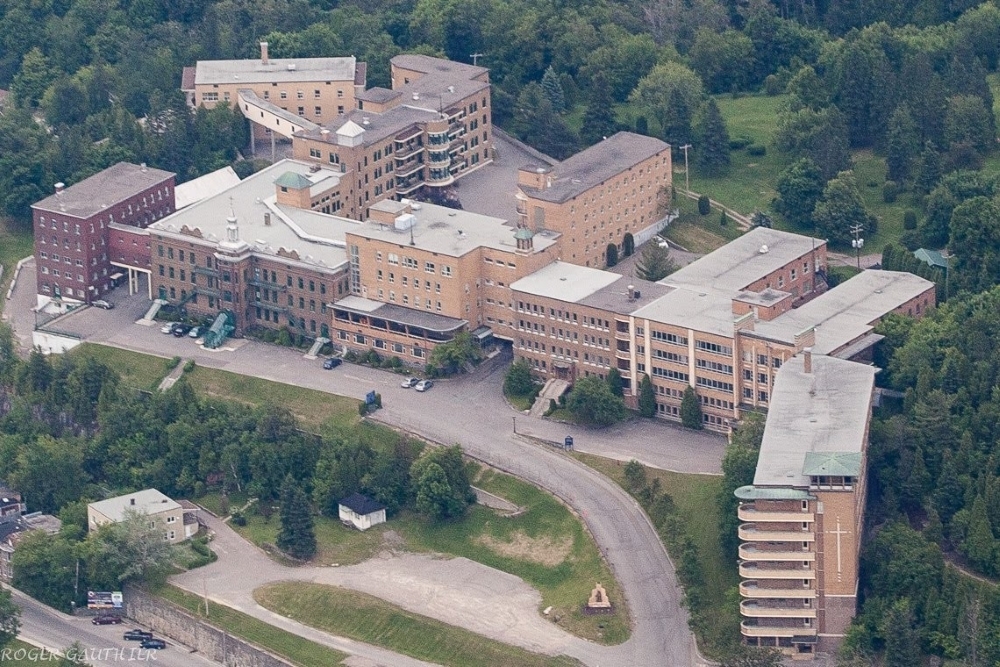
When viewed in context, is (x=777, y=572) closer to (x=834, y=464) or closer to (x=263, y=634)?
(x=834, y=464)

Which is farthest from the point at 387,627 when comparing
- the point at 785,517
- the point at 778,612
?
the point at 785,517

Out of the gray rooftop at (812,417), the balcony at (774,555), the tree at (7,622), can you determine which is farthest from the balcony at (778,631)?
the tree at (7,622)

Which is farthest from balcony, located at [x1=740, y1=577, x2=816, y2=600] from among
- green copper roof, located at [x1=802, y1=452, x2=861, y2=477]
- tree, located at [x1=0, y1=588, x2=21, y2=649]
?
tree, located at [x1=0, y1=588, x2=21, y2=649]

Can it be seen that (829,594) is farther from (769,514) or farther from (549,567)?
(549,567)

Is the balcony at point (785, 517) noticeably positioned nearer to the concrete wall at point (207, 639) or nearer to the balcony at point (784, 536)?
the balcony at point (784, 536)

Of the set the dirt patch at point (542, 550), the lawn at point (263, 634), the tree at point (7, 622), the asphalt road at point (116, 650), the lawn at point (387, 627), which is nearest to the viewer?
the lawn at point (387, 627)
